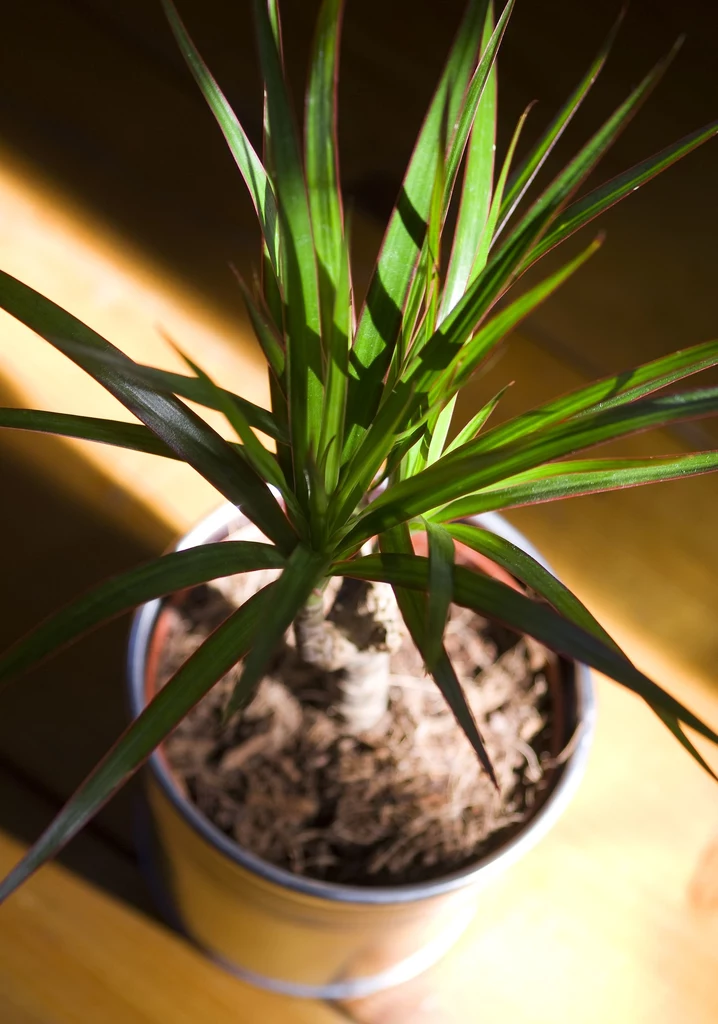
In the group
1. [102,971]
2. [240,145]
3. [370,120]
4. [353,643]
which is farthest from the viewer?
[370,120]

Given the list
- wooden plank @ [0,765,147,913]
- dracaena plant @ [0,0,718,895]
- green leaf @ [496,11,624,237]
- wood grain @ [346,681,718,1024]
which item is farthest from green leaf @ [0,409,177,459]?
wood grain @ [346,681,718,1024]

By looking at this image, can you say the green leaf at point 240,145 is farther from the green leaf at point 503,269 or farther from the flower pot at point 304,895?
the flower pot at point 304,895

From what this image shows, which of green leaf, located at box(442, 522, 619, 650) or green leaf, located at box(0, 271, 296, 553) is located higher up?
green leaf, located at box(442, 522, 619, 650)

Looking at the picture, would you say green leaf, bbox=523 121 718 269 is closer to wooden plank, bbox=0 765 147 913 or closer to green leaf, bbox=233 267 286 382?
green leaf, bbox=233 267 286 382

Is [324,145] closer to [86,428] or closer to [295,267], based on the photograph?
[295,267]

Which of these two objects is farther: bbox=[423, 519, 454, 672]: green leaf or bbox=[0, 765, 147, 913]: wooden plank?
bbox=[0, 765, 147, 913]: wooden plank

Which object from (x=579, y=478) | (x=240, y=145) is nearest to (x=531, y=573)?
(x=579, y=478)
